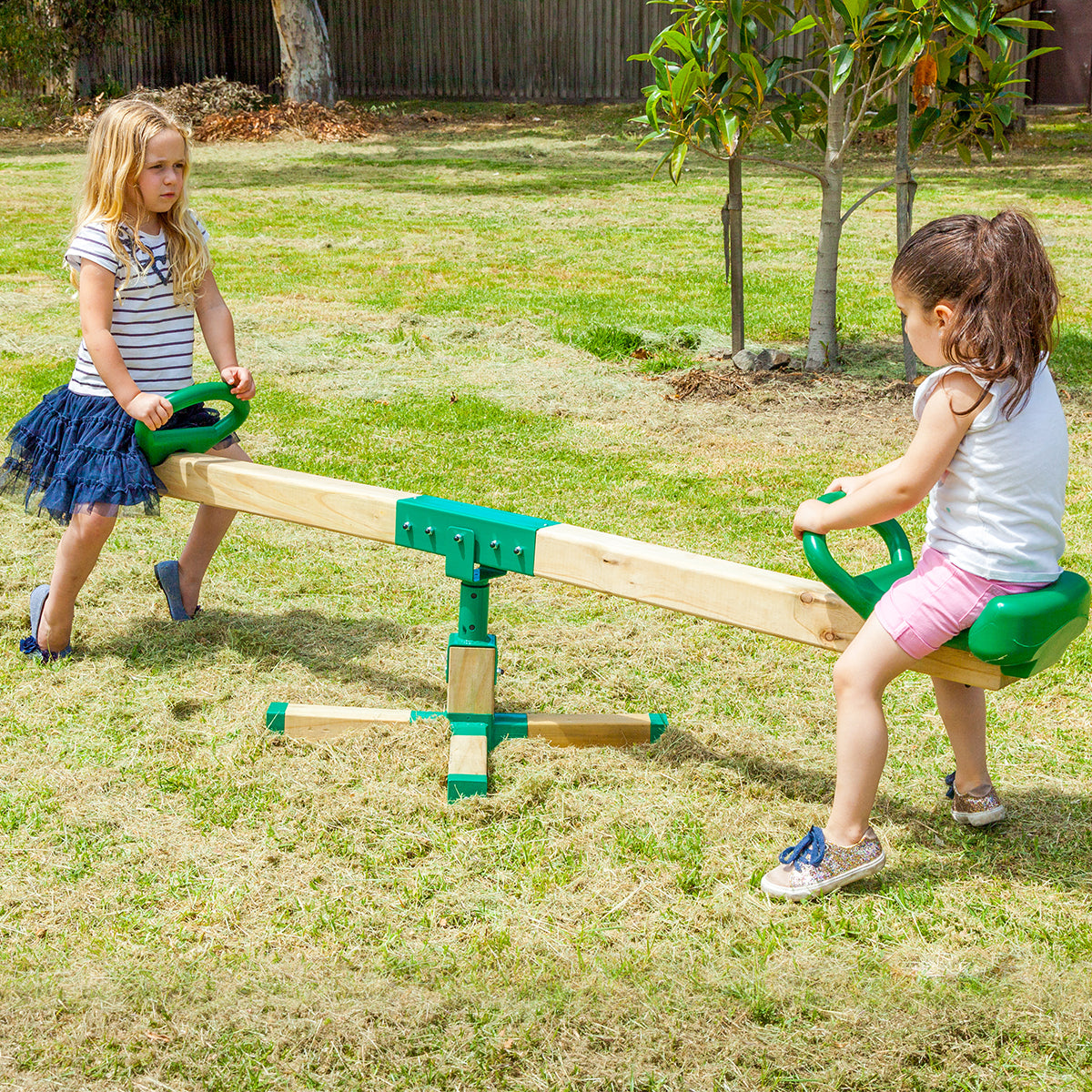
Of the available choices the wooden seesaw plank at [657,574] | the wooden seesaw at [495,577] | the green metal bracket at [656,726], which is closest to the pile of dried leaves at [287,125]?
the wooden seesaw at [495,577]

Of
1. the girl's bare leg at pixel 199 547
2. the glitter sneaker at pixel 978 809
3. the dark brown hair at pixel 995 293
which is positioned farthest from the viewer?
the girl's bare leg at pixel 199 547

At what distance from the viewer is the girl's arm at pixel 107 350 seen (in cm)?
340

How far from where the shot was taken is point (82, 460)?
11.5ft

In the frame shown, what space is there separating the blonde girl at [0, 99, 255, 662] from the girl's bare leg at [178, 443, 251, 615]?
0.23m

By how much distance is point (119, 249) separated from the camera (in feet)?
11.4

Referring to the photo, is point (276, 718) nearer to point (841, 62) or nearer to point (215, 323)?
point (215, 323)

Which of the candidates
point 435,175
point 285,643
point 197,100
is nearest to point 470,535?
point 285,643

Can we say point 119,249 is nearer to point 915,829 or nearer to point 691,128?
point 915,829

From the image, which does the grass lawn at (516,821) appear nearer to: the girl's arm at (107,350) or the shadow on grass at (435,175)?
the girl's arm at (107,350)

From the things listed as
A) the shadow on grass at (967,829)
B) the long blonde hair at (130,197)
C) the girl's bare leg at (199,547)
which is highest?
the long blonde hair at (130,197)

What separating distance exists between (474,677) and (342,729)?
0.39 metres

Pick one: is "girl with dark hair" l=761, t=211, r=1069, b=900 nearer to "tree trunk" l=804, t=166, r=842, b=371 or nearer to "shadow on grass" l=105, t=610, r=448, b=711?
"shadow on grass" l=105, t=610, r=448, b=711

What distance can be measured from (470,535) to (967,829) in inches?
52.6

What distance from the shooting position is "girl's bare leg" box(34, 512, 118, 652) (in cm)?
350
